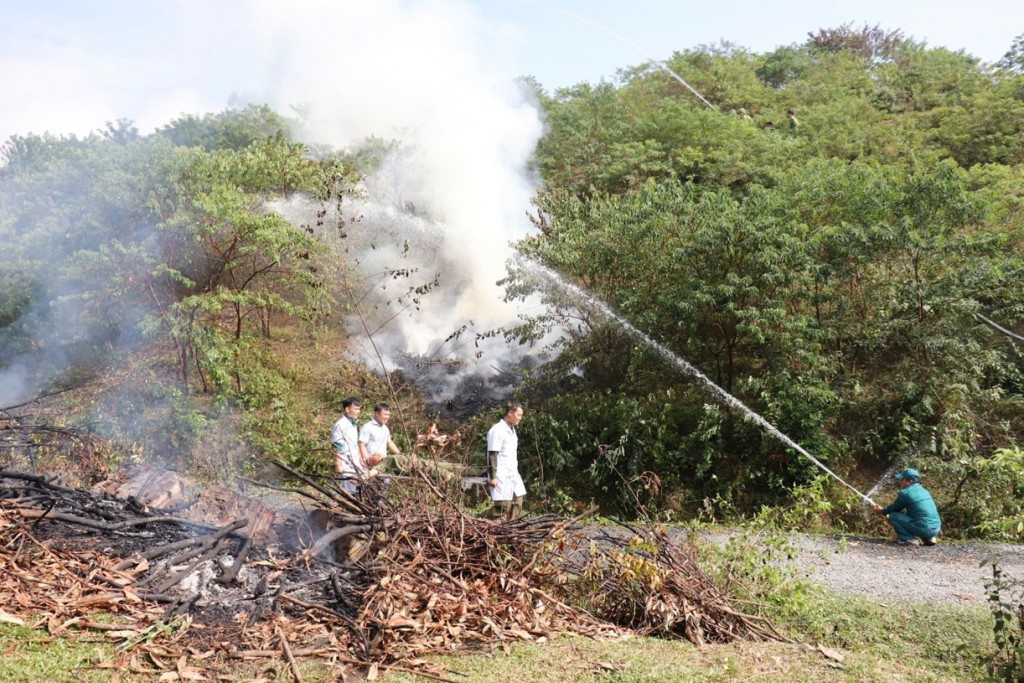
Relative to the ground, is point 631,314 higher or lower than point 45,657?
higher

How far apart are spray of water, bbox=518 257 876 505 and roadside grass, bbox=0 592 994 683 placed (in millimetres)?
4018

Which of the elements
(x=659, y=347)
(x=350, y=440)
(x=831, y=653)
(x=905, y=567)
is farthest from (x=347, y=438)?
(x=659, y=347)

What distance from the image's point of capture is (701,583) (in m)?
5.86

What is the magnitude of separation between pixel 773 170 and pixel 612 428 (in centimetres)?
719

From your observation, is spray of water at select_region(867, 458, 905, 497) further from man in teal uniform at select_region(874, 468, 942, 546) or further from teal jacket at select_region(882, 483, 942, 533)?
teal jacket at select_region(882, 483, 942, 533)

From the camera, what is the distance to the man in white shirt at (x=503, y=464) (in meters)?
7.84

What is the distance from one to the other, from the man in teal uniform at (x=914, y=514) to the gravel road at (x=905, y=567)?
138 millimetres

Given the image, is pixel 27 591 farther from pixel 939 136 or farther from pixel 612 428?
pixel 939 136

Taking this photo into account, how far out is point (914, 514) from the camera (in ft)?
27.5

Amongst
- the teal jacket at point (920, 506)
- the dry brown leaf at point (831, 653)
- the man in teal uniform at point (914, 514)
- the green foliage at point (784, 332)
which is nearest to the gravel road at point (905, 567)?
the man in teal uniform at point (914, 514)

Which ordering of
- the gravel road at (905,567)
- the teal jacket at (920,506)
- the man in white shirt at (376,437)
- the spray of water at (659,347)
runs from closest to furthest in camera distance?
the gravel road at (905,567), the man in white shirt at (376,437), the teal jacket at (920,506), the spray of water at (659,347)

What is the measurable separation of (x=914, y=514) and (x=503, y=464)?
4.16 meters

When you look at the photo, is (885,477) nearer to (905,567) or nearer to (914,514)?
(914,514)

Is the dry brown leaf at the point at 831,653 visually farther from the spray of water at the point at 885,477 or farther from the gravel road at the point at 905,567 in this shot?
the spray of water at the point at 885,477
